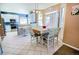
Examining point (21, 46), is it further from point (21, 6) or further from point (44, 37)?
point (21, 6)

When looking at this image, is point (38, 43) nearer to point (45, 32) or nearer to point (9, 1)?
point (45, 32)

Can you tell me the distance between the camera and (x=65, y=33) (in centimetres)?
179

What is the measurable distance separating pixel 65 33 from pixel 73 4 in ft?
1.78

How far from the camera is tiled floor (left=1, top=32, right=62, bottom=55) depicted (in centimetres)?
176

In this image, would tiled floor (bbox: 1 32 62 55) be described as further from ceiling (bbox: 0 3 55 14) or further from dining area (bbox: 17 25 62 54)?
ceiling (bbox: 0 3 55 14)

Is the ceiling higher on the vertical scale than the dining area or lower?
higher

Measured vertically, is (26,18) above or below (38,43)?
above

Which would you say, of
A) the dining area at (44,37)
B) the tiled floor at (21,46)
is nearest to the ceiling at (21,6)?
the dining area at (44,37)

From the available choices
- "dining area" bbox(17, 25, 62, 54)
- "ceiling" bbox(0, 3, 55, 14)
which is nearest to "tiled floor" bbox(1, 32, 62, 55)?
"dining area" bbox(17, 25, 62, 54)

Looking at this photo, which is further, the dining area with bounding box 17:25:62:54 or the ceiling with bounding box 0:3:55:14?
the dining area with bounding box 17:25:62:54

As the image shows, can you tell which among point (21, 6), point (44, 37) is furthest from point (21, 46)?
point (21, 6)

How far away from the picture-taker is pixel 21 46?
5.91 feet

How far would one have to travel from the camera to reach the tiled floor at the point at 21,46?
1763mm
